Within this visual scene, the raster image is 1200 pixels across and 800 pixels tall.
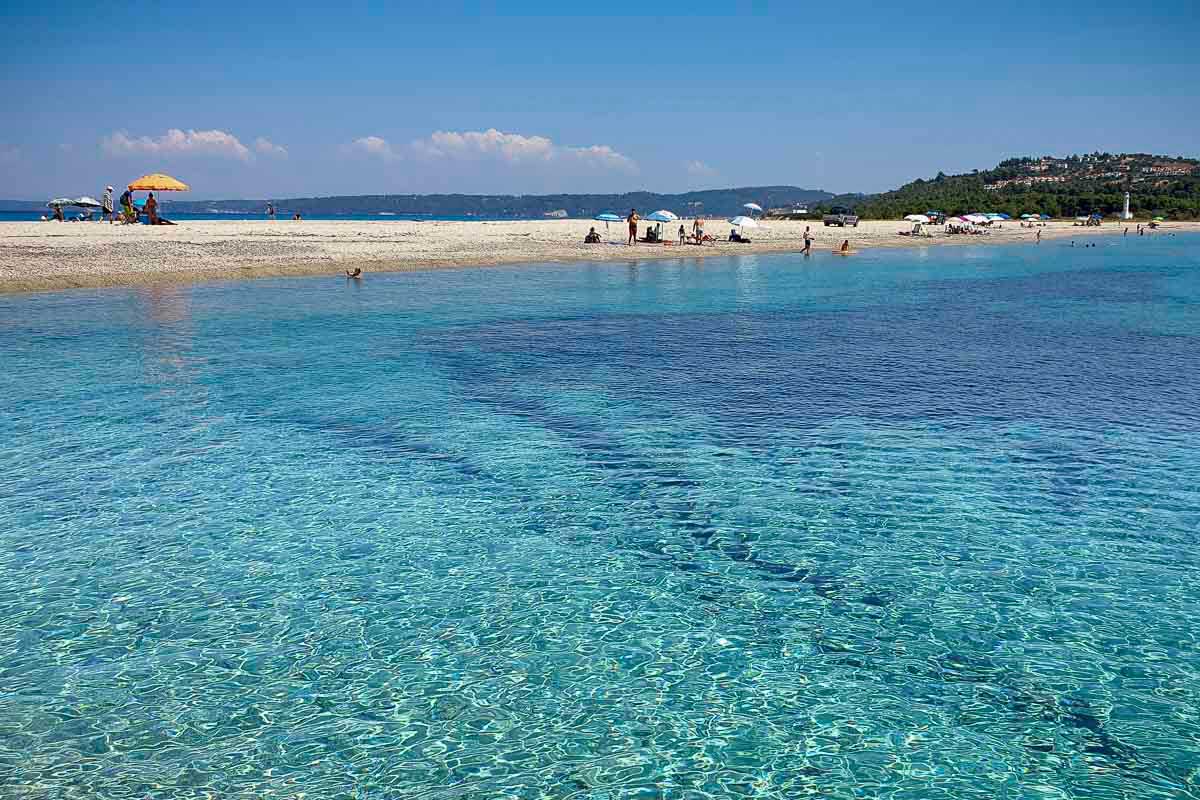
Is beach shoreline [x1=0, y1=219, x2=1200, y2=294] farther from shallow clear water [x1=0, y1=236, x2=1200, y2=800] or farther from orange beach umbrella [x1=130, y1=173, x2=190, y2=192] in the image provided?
shallow clear water [x1=0, y1=236, x2=1200, y2=800]

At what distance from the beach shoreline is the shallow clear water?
56.0ft

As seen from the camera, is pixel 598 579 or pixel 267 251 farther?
pixel 267 251

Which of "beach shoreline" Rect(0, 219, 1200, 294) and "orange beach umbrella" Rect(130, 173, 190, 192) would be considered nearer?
"beach shoreline" Rect(0, 219, 1200, 294)

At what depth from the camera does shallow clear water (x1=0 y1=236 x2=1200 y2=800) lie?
623 cm

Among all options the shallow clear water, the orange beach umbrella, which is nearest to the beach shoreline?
the orange beach umbrella

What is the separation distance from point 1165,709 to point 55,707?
8.42m

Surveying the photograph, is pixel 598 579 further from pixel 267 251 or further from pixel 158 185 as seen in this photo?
pixel 158 185

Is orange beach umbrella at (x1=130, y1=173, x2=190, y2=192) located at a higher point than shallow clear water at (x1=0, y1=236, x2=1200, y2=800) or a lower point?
higher

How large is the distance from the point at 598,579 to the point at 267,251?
40289 mm

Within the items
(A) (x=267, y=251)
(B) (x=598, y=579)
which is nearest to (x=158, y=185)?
(A) (x=267, y=251)

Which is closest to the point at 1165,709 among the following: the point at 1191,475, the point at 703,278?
the point at 1191,475

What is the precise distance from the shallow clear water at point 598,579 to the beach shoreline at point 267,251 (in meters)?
17.1

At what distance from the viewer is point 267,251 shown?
4453cm

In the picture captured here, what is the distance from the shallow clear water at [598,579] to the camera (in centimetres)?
623
